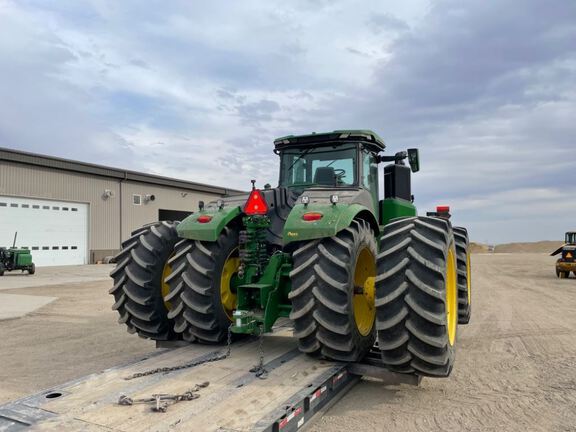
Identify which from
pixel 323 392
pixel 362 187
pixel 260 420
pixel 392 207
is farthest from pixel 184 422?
pixel 392 207

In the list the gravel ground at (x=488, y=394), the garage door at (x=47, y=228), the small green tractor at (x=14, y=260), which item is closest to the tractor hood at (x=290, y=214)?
the gravel ground at (x=488, y=394)

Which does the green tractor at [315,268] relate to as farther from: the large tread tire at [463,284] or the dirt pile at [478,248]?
the dirt pile at [478,248]

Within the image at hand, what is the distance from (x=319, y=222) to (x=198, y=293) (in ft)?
4.91

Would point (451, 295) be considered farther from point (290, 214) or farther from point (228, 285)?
point (228, 285)

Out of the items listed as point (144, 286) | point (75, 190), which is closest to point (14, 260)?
point (75, 190)

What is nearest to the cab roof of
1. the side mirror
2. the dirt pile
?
the side mirror

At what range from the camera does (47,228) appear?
25891 mm

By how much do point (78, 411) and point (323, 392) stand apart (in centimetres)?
182

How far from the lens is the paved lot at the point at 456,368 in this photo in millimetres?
4156

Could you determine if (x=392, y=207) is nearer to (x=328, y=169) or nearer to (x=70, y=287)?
(x=328, y=169)

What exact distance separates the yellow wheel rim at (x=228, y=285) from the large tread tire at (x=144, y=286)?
2.61ft

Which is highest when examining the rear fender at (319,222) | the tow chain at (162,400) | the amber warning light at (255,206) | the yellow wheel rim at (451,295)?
the amber warning light at (255,206)

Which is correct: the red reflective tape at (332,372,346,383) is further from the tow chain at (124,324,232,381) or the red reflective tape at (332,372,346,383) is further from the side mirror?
the side mirror

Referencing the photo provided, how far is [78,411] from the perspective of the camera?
9.95ft
